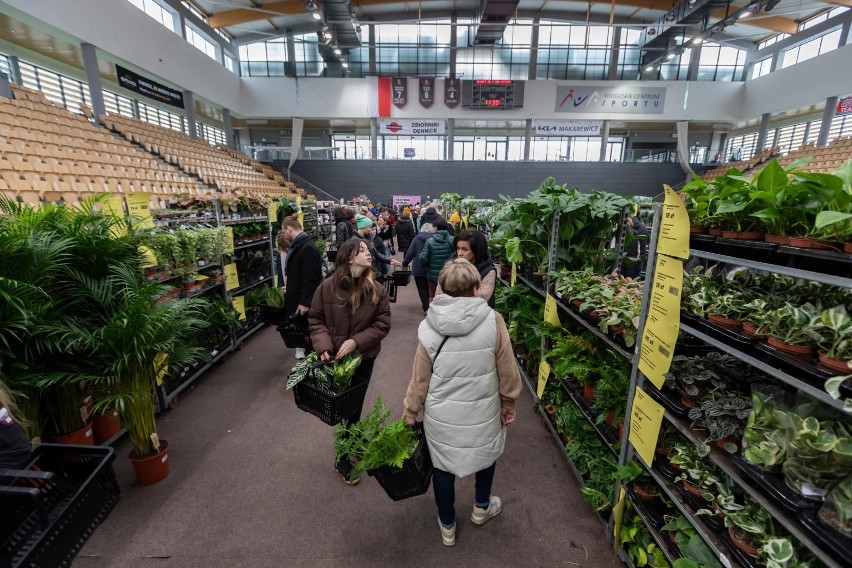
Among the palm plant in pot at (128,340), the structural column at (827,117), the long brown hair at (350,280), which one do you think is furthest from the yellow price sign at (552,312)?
the structural column at (827,117)

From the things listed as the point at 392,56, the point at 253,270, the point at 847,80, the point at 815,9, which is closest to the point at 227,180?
the point at 253,270

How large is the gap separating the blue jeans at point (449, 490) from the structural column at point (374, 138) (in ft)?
53.2

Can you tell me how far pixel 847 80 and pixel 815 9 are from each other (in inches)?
148

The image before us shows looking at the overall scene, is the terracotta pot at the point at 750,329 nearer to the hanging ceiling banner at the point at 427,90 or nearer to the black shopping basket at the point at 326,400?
the black shopping basket at the point at 326,400

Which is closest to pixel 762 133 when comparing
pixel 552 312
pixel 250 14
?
pixel 552 312

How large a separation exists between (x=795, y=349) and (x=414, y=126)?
16.7 meters

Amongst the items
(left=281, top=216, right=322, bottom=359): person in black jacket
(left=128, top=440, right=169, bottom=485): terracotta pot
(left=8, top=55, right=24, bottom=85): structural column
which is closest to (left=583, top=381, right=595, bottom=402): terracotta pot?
(left=281, top=216, right=322, bottom=359): person in black jacket

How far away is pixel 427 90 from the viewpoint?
1566 cm

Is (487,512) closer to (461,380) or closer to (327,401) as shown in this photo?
(461,380)

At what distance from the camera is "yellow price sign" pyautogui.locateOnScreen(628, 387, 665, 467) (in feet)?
5.45

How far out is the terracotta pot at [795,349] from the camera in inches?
42.9

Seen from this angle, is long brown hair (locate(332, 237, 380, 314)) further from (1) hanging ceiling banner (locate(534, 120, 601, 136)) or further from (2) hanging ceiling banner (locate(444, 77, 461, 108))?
(1) hanging ceiling banner (locate(534, 120, 601, 136))

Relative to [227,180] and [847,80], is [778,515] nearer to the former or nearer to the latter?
[227,180]

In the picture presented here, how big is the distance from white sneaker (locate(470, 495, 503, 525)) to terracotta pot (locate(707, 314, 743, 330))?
157cm
